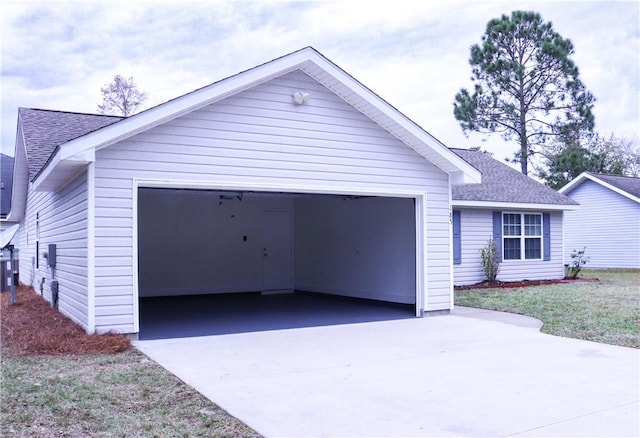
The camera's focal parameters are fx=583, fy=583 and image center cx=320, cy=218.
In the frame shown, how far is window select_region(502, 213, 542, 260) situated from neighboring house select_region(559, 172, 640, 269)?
7433 mm

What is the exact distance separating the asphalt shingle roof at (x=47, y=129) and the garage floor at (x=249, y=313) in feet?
11.4

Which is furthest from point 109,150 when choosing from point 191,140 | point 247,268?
point 247,268

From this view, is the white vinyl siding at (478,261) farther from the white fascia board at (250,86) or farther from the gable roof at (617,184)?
the gable roof at (617,184)

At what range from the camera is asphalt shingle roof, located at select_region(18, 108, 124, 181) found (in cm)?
1048

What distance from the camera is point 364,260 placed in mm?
13688

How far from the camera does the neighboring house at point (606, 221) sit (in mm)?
23016

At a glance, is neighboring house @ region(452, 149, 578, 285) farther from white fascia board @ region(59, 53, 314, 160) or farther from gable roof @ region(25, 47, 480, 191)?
white fascia board @ region(59, 53, 314, 160)

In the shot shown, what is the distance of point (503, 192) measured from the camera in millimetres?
16891

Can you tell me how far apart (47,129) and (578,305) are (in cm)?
1137

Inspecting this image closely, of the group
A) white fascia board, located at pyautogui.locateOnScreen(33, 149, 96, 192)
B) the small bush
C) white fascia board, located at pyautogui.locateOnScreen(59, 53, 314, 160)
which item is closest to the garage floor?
white fascia board, located at pyautogui.locateOnScreen(33, 149, 96, 192)

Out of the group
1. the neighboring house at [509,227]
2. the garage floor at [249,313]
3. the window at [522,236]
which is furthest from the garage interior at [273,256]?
the window at [522,236]

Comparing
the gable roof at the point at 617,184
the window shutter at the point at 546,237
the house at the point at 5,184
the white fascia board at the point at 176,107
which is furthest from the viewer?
the house at the point at 5,184

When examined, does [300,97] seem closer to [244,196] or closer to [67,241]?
[67,241]

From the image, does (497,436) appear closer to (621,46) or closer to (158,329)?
(158,329)
